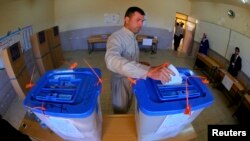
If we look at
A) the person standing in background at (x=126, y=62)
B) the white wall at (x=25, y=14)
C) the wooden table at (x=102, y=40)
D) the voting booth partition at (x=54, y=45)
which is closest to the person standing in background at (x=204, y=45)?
the wooden table at (x=102, y=40)

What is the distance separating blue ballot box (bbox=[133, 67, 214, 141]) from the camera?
1060 mm

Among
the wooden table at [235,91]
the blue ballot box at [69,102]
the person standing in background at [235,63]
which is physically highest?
the blue ballot box at [69,102]

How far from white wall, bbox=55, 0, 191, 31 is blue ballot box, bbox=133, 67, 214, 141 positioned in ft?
20.9

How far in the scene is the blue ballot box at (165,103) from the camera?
1060mm

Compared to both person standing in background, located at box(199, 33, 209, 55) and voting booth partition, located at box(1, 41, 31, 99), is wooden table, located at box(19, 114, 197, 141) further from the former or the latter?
person standing in background, located at box(199, 33, 209, 55)

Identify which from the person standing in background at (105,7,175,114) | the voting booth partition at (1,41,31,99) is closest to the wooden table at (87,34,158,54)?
the voting booth partition at (1,41,31,99)

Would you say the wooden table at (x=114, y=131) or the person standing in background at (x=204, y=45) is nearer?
the wooden table at (x=114, y=131)

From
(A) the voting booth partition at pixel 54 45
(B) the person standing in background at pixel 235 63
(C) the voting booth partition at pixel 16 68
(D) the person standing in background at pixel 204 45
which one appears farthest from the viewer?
(D) the person standing in background at pixel 204 45

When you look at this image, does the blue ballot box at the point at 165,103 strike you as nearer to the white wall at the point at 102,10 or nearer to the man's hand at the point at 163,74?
the man's hand at the point at 163,74

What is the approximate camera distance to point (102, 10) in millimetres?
7211

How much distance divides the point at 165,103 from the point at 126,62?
37cm

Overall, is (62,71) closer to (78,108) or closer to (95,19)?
(78,108)

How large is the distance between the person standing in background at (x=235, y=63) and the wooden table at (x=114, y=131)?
151 inches

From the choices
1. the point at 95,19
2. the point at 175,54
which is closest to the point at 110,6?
the point at 95,19
